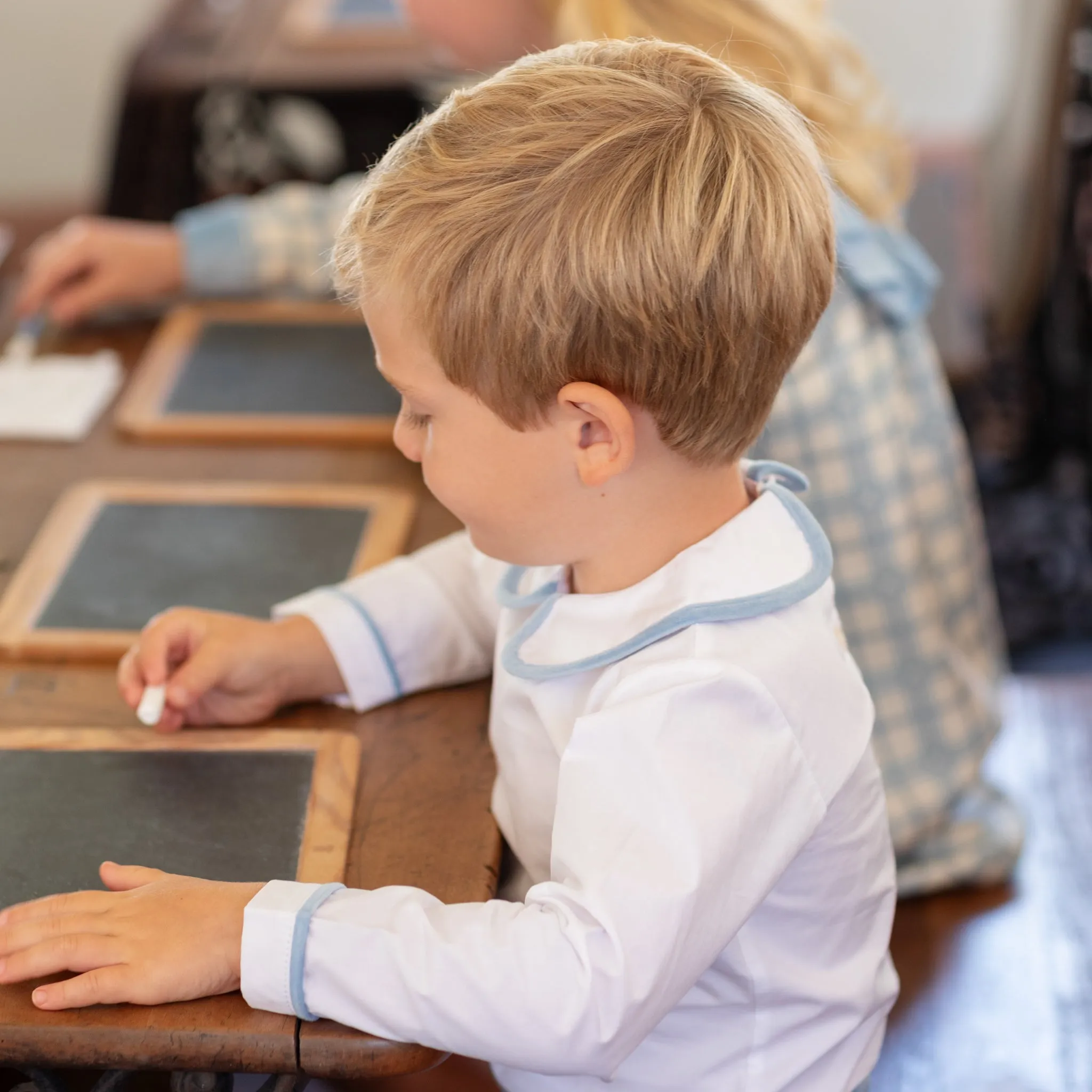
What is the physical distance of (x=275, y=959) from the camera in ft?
2.43

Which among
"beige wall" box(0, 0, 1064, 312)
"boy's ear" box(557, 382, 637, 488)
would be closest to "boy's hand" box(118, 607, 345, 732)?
"boy's ear" box(557, 382, 637, 488)

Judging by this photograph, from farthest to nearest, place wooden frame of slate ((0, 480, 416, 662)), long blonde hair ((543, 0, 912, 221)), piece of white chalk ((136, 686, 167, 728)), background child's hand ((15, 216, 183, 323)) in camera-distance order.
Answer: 1. background child's hand ((15, 216, 183, 323))
2. long blonde hair ((543, 0, 912, 221))
3. wooden frame of slate ((0, 480, 416, 662))
4. piece of white chalk ((136, 686, 167, 728))

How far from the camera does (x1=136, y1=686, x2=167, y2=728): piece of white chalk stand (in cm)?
94

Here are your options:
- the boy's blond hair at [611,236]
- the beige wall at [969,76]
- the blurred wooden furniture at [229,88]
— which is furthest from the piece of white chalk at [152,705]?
the beige wall at [969,76]

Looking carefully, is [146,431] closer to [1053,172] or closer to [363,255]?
[363,255]

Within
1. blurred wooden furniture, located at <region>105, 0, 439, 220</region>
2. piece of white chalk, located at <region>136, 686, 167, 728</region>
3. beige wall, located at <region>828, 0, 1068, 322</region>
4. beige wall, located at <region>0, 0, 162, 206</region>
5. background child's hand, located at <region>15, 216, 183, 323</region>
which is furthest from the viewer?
beige wall, located at <region>0, 0, 162, 206</region>

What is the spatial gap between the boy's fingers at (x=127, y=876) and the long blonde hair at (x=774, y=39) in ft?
2.70

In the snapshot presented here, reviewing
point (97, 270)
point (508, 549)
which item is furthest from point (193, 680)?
point (97, 270)

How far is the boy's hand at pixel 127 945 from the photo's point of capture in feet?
2.41

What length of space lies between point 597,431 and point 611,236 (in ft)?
0.39

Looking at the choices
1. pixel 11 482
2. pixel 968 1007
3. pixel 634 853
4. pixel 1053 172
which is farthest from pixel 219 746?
pixel 1053 172

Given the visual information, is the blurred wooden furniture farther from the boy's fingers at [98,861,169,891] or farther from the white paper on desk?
the boy's fingers at [98,861,169,891]

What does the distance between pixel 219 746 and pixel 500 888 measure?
0.77 ft

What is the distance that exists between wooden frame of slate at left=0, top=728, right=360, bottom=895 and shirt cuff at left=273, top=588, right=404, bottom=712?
0.04 m
